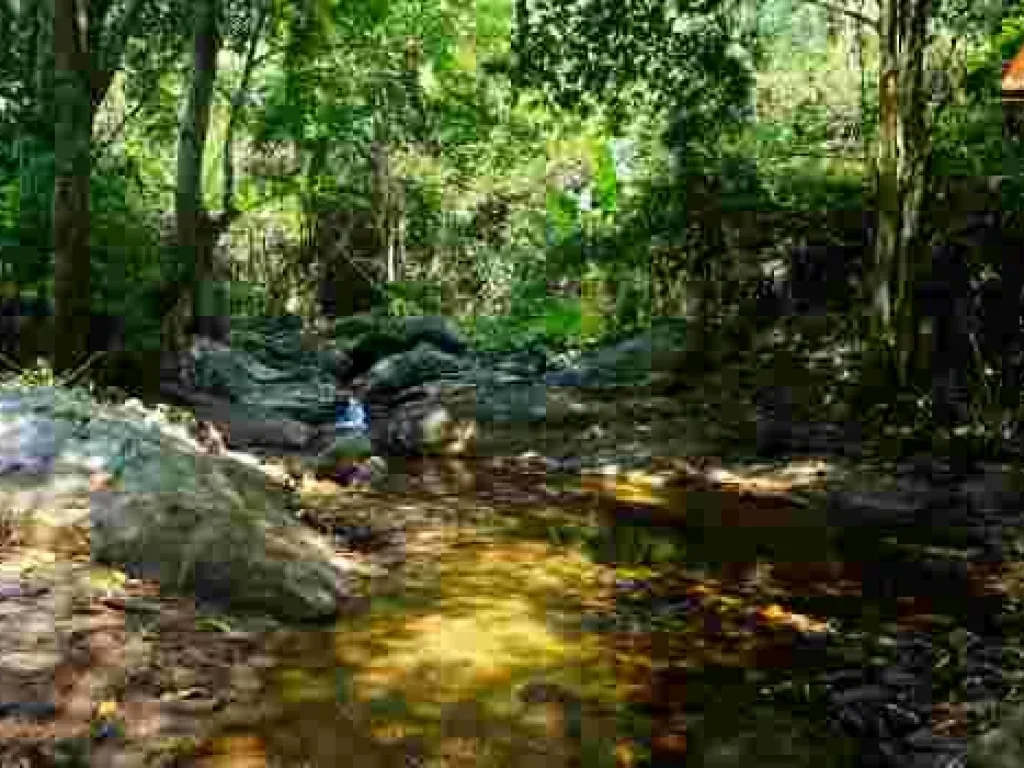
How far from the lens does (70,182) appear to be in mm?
8930

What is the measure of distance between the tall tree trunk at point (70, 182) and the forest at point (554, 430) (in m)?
0.04

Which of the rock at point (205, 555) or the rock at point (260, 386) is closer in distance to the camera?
the rock at point (205, 555)

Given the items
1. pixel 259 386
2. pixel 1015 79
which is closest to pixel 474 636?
pixel 1015 79

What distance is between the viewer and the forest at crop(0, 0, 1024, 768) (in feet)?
13.5

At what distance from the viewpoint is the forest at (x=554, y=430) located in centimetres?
411

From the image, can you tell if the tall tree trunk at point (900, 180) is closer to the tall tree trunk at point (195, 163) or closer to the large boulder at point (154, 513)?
the large boulder at point (154, 513)

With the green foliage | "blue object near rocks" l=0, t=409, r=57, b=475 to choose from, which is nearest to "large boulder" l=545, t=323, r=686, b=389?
"blue object near rocks" l=0, t=409, r=57, b=475

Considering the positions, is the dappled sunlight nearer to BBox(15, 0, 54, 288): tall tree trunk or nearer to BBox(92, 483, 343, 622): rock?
BBox(92, 483, 343, 622): rock

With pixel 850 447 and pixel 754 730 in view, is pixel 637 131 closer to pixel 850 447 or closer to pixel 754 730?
pixel 850 447

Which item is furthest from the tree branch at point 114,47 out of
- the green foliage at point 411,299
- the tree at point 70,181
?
the green foliage at point 411,299

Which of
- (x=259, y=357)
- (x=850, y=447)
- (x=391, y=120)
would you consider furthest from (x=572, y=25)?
(x=391, y=120)

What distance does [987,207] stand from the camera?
34.8 ft

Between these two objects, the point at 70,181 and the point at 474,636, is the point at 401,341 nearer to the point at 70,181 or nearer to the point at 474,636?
the point at 70,181

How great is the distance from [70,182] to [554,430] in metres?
5.49
